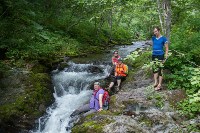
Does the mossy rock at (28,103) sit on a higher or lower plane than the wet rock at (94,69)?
lower

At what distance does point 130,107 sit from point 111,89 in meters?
2.64

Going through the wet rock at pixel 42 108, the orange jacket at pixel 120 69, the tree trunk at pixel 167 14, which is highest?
the tree trunk at pixel 167 14

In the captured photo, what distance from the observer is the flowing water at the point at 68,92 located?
10008mm

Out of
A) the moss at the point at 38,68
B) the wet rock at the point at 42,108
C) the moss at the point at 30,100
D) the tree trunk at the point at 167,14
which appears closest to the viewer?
the moss at the point at 30,100

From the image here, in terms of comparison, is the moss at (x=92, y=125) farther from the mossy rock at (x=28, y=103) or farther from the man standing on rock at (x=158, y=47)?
the man standing on rock at (x=158, y=47)

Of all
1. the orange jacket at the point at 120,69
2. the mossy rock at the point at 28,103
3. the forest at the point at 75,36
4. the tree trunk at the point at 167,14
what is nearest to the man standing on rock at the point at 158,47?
the forest at the point at 75,36

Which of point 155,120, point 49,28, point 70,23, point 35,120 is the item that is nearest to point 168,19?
point 155,120

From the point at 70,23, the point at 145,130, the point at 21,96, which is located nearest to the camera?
the point at 145,130

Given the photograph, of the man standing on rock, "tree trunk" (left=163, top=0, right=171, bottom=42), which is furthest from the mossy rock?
"tree trunk" (left=163, top=0, right=171, bottom=42)

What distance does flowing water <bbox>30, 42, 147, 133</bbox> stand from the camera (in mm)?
10008

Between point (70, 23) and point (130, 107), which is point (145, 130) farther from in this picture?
point (70, 23)

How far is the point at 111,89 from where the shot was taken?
1177cm

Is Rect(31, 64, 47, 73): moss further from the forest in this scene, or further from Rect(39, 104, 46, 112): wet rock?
Rect(39, 104, 46, 112): wet rock

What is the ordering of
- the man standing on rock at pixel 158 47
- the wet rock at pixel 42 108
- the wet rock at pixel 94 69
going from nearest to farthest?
1. the man standing on rock at pixel 158 47
2. the wet rock at pixel 42 108
3. the wet rock at pixel 94 69
